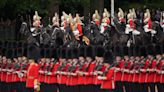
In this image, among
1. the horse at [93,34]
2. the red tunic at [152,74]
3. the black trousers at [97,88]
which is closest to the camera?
the black trousers at [97,88]

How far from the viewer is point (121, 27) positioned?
31.0 m

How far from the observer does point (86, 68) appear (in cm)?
2767

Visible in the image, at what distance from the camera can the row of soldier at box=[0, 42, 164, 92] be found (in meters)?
27.7

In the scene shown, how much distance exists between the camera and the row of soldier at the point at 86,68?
90.9 ft

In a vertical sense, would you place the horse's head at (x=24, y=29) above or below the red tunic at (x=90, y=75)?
above

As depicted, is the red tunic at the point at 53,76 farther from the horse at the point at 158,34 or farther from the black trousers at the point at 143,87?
the horse at the point at 158,34

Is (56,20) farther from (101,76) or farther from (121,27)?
(101,76)


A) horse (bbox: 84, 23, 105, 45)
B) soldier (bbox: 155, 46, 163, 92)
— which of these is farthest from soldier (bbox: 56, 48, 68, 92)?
soldier (bbox: 155, 46, 163, 92)

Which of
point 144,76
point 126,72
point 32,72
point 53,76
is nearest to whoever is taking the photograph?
point 32,72

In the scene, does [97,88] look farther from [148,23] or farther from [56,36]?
[56,36]

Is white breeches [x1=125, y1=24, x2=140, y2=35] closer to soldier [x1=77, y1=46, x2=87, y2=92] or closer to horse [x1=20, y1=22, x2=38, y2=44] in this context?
soldier [x1=77, y1=46, x2=87, y2=92]

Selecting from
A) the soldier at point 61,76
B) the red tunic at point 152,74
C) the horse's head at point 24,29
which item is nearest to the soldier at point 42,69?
the soldier at point 61,76

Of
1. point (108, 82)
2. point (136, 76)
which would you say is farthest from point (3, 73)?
point (108, 82)

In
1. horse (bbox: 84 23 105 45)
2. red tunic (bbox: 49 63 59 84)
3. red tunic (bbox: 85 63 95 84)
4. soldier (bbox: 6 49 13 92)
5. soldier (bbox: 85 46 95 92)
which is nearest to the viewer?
red tunic (bbox: 85 63 95 84)
